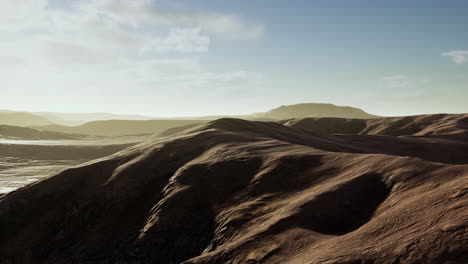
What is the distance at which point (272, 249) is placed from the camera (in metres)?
6.88

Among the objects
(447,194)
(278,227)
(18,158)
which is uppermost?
(447,194)

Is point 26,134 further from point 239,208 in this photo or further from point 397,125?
point 239,208

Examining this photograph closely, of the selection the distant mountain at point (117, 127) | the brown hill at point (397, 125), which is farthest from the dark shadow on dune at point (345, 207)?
the distant mountain at point (117, 127)

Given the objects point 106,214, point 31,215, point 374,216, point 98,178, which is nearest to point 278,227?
point 374,216

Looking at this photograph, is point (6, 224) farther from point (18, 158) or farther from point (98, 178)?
point (18, 158)

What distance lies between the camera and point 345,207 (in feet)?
26.3

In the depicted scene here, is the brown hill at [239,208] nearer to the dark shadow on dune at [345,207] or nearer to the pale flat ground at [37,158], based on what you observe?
the dark shadow on dune at [345,207]

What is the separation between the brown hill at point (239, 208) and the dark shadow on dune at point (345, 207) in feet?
0.09

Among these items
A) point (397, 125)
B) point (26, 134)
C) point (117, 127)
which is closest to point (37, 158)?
point (26, 134)

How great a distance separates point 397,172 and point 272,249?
4136 millimetres

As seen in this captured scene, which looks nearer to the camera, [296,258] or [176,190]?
[296,258]

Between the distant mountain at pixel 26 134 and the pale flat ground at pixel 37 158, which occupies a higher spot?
the distant mountain at pixel 26 134

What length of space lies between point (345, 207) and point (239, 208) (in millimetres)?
3272

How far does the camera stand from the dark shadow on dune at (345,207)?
24.7 feet
